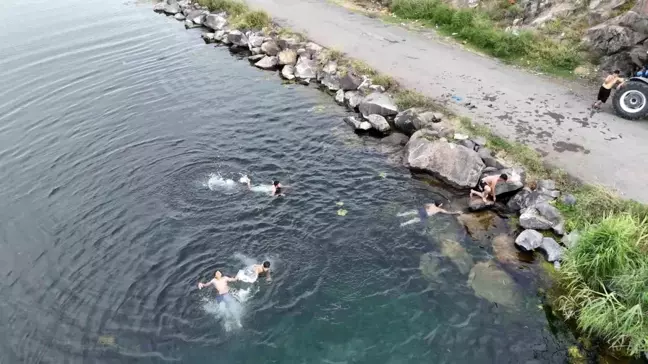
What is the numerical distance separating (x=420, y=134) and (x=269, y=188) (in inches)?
284

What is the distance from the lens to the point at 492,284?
14.8 m

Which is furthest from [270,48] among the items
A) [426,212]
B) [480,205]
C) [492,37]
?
[480,205]

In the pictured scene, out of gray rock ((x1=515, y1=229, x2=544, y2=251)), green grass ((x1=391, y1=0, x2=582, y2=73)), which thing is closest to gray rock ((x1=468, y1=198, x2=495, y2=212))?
gray rock ((x1=515, y1=229, x2=544, y2=251))

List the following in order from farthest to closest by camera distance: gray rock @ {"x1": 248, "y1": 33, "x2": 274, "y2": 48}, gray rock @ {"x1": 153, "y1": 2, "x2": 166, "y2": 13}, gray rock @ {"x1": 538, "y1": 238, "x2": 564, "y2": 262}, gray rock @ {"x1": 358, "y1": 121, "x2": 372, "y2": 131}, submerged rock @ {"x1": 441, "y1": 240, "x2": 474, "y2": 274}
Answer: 1. gray rock @ {"x1": 153, "y1": 2, "x2": 166, "y2": 13}
2. gray rock @ {"x1": 248, "y1": 33, "x2": 274, "y2": 48}
3. gray rock @ {"x1": 358, "y1": 121, "x2": 372, "y2": 131}
4. submerged rock @ {"x1": 441, "y1": 240, "x2": 474, "y2": 274}
5. gray rock @ {"x1": 538, "y1": 238, "x2": 564, "y2": 262}

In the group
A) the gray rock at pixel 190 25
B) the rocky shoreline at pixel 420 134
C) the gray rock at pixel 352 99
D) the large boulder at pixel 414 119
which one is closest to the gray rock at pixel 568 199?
the rocky shoreline at pixel 420 134

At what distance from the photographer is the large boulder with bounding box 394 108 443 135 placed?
21.8 metres

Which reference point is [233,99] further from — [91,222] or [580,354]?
[580,354]

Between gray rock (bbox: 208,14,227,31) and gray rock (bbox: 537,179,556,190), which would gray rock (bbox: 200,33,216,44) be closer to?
gray rock (bbox: 208,14,227,31)

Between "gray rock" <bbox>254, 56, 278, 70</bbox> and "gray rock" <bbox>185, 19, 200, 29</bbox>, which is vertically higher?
"gray rock" <bbox>254, 56, 278, 70</bbox>

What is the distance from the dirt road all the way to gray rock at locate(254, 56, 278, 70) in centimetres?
335

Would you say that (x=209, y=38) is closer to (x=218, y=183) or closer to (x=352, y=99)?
(x=352, y=99)

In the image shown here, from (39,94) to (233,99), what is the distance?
1225 centimetres

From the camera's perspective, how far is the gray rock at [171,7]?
41156 millimetres

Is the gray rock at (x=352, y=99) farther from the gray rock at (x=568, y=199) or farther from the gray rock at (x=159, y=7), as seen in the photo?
the gray rock at (x=159, y=7)
